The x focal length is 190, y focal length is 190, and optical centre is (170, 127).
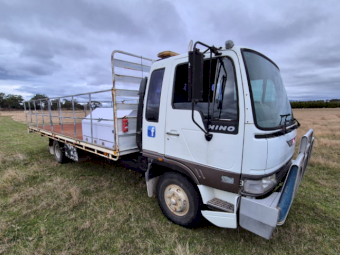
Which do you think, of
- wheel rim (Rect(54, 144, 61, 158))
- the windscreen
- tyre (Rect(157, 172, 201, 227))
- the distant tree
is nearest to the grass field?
tyre (Rect(157, 172, 201, 227))

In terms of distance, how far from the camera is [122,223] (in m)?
2.99

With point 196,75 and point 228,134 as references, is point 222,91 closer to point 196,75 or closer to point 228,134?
point 196,75

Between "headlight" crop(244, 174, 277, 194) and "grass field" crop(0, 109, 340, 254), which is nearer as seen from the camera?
"headlight" crop(244, 174, 277, 194)

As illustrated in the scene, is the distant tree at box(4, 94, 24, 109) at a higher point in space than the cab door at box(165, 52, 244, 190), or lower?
higher

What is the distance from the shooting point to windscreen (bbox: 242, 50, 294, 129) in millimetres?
2133

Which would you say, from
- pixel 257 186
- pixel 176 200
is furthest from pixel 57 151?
pixel 257 186

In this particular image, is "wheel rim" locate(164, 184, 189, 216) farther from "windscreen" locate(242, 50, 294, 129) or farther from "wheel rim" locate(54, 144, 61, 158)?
"wheel rim" locate(54, 144, 61, 158)

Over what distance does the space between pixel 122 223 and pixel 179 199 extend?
1018 millimetres

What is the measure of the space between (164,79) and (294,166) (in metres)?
2.00

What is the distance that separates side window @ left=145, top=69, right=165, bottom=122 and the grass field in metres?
1.68

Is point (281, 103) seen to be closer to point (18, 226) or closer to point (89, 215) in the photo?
point (89, 215)

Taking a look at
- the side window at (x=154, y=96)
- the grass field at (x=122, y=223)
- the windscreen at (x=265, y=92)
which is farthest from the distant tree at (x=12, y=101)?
the windscreen at (x=265, y=92)

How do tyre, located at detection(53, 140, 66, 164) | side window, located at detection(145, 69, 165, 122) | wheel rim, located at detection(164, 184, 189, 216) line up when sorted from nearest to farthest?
wheel rim, located at detection(164, 184, 189, 216) → side window, located at detection(145, 69, 165, 122) → tyre, located at detection(53, 140, 66, 164)

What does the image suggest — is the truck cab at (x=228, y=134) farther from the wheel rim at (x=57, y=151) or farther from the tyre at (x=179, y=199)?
the wheel rim at (x=57, y=151)
